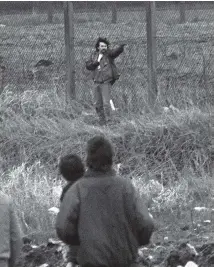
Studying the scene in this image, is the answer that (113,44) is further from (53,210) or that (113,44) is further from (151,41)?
(53,210)

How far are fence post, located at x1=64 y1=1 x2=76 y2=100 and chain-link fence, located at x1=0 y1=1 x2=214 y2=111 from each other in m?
0.23

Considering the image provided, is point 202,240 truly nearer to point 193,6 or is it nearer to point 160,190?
point 160,190

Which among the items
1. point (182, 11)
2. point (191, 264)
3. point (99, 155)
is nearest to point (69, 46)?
point (182, 11)

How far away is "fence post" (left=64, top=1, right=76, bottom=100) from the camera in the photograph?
16234 mm

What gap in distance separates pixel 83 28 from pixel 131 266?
36.0 feet

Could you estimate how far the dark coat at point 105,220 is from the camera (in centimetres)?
643

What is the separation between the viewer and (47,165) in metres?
14.0

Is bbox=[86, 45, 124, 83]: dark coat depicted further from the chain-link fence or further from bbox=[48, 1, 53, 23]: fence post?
bbox=[48, 1, 53, 23]: fence post

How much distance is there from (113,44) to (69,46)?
939 mm

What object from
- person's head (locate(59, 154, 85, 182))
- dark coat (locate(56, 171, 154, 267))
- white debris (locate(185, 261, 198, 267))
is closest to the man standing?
white debris (locate(185, 261, 198, 267))

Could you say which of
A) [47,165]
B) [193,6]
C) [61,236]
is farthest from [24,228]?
[193,6]

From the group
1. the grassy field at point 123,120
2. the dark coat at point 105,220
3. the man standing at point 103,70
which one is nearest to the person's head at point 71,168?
the dark coat at point 105,220

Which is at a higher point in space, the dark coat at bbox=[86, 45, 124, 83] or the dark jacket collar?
the dark coat at bbox=[86, 45, 124, 83]

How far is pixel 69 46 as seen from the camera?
53.6ft
